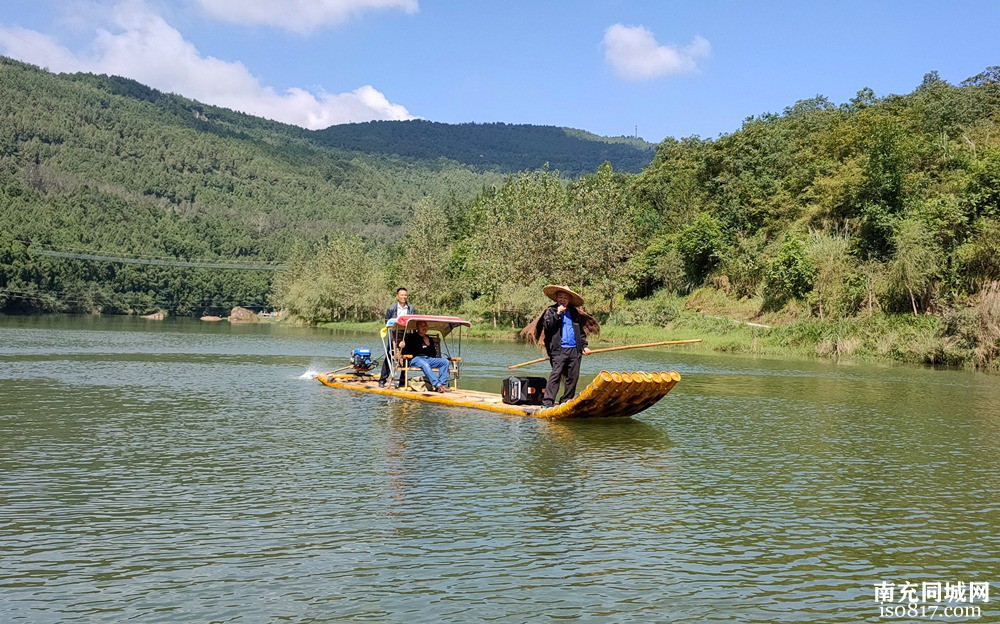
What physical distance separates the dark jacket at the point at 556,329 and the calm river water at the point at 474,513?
1.90 m

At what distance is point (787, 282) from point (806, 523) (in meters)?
52.1

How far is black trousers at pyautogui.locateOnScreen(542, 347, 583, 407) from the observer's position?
808 inches

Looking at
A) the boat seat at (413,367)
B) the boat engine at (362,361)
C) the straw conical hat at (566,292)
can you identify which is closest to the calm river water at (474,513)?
the boat seat at (413,367)

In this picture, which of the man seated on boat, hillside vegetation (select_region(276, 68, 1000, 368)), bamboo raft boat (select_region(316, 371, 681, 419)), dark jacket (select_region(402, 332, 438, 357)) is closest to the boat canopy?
the man seated on boat

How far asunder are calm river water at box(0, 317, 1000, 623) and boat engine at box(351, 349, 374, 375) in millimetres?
5630

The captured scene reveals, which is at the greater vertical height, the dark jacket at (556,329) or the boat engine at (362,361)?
the dark jacket at (556,329)

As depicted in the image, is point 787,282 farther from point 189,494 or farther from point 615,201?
point 189,494

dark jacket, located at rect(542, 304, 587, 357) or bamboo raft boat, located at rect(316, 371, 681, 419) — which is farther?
dark jacket, located at rect(542, 304, 587, 357)

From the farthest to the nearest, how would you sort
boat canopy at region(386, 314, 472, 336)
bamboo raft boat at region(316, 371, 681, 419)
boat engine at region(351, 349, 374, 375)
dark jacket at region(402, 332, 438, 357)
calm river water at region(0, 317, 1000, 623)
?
boat engine at region(351, 349, 374, 375), dark jacket at region(402, 332, 438, 357), boat canopy at region(386, 314, 472, 336), bamboo raft boat at region(316, 371, 681, 419), calm river water at region(0, 317, 1000, 623)

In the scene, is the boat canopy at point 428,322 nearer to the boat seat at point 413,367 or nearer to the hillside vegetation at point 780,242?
the boat seat at point 413,367

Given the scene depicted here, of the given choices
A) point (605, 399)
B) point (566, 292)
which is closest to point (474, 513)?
point (605, 399)

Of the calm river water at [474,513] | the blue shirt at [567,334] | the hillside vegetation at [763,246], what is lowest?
the calm river water at [474,513]

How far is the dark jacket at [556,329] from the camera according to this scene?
20.5m

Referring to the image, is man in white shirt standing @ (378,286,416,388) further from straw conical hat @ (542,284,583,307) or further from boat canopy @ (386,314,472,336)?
straw conical hat @ (542,284,583,307)
